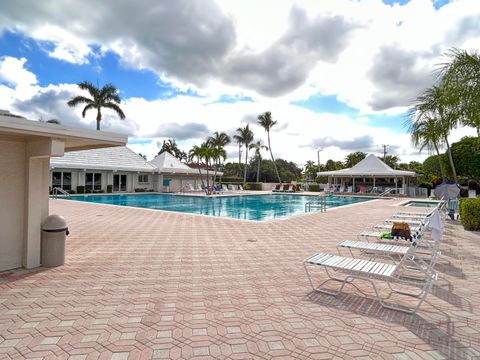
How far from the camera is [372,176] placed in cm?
3562

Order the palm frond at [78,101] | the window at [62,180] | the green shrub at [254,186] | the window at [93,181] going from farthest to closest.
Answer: the green shrub at [254,186], the palm frond at [78,101], the window at [93,181], the window at [62,180]

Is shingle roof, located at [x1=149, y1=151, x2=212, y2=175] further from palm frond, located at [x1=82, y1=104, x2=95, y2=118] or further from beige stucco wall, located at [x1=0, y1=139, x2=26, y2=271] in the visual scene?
beige stucco wall, located at [x1=0, y1=139, x2=26, y2=271]

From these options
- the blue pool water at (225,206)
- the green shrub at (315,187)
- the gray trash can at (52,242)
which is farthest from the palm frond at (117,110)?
the gray trash can at (52,242)

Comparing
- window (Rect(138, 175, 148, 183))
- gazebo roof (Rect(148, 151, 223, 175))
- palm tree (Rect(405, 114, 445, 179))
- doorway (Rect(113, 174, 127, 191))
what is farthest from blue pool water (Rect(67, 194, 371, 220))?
palm tree (Rect(405, 114, 445, 179))

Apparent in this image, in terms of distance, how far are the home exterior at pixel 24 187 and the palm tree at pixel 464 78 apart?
6.79m

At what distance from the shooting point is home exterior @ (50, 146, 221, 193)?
2738cm

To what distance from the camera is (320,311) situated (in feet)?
12.9

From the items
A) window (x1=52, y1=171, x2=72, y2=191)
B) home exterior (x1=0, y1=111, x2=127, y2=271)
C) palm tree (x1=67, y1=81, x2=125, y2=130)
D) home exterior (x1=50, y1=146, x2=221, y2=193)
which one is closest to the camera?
home exterior (x1=0, y1=111, x2=127, y2=271)

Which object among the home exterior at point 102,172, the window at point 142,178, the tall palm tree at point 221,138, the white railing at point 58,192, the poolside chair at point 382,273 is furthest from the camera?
the tall palm tree at point 221,138

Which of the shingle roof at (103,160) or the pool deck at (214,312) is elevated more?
the shingle roof at (103,160)

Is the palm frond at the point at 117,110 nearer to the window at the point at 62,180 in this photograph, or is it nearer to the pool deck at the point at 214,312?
the window at the point at 62,180

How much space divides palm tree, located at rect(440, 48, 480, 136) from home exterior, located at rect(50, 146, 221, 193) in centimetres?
2753

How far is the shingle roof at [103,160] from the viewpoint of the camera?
27.2m

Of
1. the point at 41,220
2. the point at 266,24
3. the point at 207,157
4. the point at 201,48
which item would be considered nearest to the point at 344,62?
the point at 266,24
